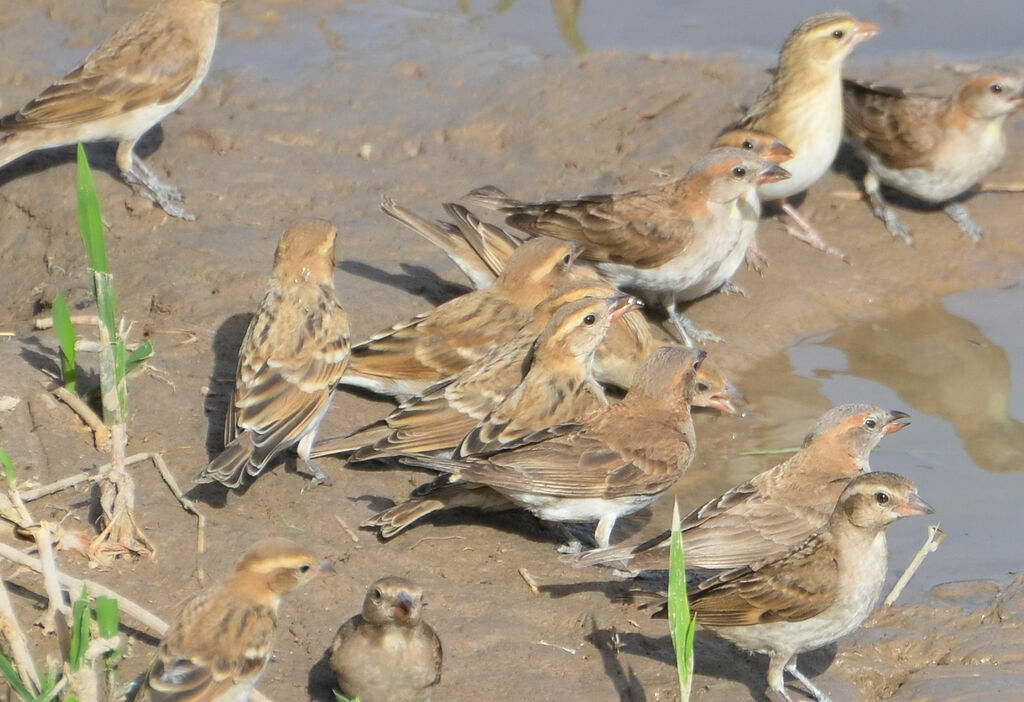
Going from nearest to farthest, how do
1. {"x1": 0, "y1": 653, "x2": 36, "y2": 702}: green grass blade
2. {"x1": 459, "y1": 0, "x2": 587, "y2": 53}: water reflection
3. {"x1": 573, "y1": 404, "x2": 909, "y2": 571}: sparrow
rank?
1. {"x1": 0, "y1": 653, "x2": 36, "y2": 702}: green grass blade
2. {"x1": 573, "y1": 404, "x2": 909, "y2": 571}: sparrow
3. {"x1": 459, "y1": 0, "x2": 587, "y2": 53}: water reflection

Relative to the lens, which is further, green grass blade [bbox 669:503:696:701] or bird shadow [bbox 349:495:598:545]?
bird shadow [bbox 349:495:598:545]

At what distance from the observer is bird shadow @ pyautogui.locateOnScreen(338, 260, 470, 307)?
10367mm

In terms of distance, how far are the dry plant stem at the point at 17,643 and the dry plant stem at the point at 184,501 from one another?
5.32 ft

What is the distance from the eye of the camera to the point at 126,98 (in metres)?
10.9

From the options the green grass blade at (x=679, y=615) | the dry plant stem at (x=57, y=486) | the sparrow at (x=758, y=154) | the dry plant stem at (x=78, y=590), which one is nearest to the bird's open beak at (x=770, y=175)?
the sparrow at (x=758, y=154)

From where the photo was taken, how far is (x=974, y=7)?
14711 millimetres

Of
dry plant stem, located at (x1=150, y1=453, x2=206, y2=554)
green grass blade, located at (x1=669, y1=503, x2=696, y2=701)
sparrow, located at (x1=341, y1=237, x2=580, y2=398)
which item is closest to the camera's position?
green grass blade, located at (x1=669, y1=503, x2=696, y2=701)

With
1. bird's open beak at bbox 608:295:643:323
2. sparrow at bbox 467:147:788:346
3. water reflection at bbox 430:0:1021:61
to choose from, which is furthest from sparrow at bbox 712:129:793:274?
water reflection at bbox 430:0:1021:61

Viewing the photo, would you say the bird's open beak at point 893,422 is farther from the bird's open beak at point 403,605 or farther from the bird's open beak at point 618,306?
the bird's open beak at point 403,605

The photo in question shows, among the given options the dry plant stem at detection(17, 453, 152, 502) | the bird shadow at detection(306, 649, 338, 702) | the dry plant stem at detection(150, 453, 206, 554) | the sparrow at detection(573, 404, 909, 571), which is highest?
the dry plant stem at detection(17, 453, 152, 502)

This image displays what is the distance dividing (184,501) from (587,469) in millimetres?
2094

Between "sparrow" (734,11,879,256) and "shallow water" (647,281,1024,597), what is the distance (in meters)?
1.30

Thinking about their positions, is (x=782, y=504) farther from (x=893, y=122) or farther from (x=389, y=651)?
(x=893, y=122)

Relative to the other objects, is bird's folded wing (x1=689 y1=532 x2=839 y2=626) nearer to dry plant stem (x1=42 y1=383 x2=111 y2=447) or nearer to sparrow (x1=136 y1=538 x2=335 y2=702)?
sparrow (x1=136 y1=538 x2=335 y2=702)
